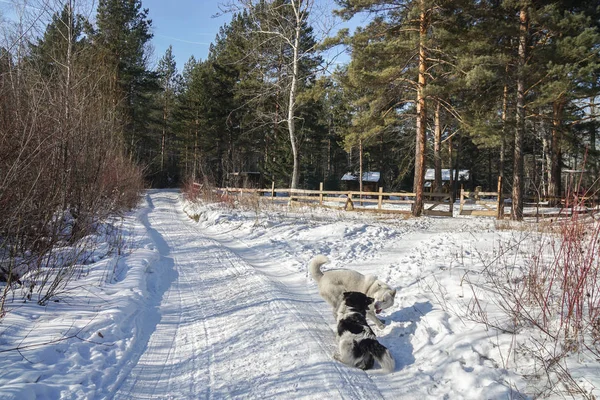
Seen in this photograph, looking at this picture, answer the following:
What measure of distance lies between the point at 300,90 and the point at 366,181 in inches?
939

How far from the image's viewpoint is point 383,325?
13.6 ft

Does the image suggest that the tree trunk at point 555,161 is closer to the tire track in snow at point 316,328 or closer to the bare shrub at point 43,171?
the tire track in snow at point 316,328

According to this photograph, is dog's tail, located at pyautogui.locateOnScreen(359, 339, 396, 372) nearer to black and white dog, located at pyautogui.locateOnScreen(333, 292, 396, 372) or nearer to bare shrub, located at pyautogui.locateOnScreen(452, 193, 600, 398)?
black and white dog, located at pyautogui.locateOnScreen(333, 292, 396, 372)

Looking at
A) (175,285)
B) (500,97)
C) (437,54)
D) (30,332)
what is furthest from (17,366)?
(500,97)

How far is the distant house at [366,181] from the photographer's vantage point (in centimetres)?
4174

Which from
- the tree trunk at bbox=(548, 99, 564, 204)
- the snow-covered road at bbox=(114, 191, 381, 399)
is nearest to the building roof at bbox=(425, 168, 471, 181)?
the tree trunk at bbox=(548, 99, 564, 204)

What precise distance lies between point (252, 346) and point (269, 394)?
2.83 ft

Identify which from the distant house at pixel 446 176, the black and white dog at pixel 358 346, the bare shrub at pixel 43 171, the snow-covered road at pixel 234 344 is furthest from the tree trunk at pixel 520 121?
the distant house at pixel 446 176

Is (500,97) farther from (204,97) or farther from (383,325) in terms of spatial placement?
(204,97)

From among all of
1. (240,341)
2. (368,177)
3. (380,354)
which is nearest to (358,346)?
(380,354)

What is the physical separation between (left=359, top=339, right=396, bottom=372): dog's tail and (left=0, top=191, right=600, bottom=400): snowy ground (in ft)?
0.28

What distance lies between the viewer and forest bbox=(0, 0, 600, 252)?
4.94 m

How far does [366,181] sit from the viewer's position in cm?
4216

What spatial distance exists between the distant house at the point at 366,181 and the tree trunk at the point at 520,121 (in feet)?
89.6
